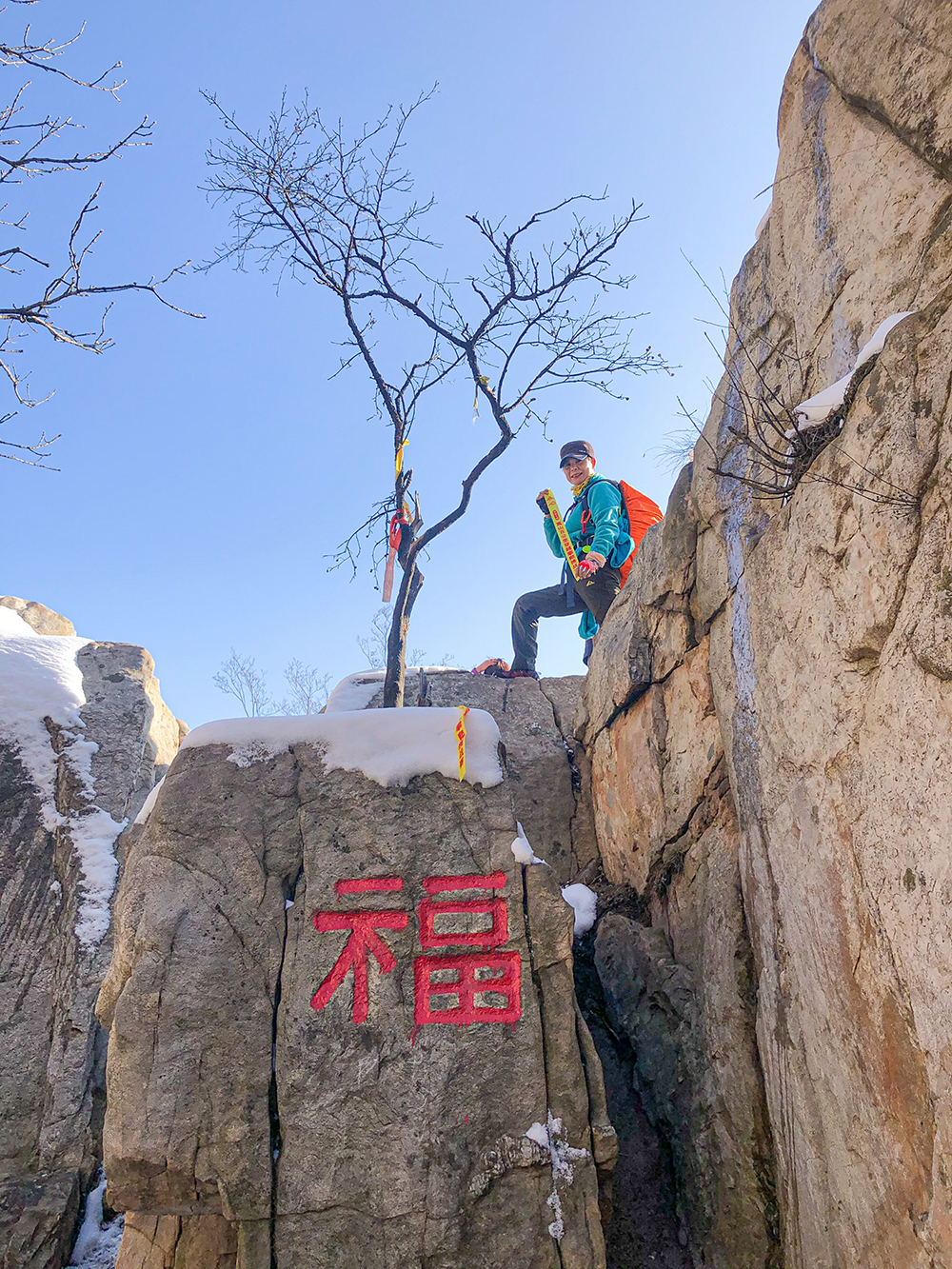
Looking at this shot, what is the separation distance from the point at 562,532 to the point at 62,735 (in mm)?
4561

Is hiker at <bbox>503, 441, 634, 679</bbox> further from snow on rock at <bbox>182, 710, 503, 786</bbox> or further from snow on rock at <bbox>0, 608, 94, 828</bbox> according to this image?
snow on rock at <bbox>0, 608, 94, 828</bbox>

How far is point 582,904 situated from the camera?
5.82 meters

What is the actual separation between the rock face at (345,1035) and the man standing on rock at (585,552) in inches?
121

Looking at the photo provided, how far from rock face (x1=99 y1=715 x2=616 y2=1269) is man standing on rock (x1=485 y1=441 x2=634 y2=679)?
10.1ft

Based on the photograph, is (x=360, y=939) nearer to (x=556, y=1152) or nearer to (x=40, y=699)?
(x=556, y=1152)

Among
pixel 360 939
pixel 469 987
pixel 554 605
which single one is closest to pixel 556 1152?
pixel 469 987

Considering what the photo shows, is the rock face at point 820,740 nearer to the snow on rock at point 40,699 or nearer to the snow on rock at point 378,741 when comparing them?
the snow on rock at point 378,741

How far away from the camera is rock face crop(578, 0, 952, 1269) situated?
9.16 ft

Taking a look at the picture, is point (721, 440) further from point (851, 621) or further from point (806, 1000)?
point (806, 1000)

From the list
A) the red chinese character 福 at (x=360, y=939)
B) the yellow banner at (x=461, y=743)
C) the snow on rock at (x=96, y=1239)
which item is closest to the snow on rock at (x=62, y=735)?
the snow on rock at (x=96, y=1239)

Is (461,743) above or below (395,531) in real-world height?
below

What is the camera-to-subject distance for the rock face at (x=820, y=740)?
110 inches

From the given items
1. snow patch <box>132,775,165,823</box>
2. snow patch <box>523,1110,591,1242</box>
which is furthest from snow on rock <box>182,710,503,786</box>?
snow patch <box>523,1110,591,1242</box>

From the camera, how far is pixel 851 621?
3.24 metres
